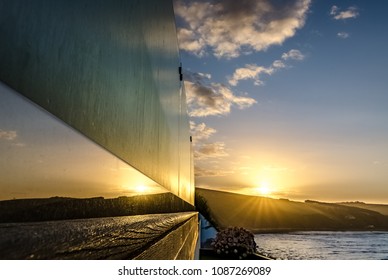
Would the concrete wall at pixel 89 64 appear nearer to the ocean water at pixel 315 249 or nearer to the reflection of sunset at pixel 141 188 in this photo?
the reflection of sunset at pixel 141 188

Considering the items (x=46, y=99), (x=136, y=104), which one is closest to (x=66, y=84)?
(x=46, y=99)

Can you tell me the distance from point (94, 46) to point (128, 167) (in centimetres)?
21

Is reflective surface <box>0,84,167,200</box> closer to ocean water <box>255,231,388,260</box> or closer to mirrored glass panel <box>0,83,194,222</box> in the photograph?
mirrored glass panel <box>0,83,194,222</box>

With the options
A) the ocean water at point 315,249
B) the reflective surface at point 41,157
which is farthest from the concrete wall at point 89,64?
the ocean water at point 315,249

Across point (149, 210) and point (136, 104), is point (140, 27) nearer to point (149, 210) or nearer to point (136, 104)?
point (136, 104)

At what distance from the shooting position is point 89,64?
0.54m

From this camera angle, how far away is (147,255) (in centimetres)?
62

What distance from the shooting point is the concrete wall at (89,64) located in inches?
13.0

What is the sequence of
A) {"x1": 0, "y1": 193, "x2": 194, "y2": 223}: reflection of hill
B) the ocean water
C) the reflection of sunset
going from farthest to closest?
the ocean water, the reflection of sunset, {"x1": 0, "y1": 193, "x2": 194, "y2": 223}: reflection of hill

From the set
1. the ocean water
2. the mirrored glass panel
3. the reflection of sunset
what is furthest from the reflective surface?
the ocean water

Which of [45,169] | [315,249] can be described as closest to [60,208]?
[45,169]

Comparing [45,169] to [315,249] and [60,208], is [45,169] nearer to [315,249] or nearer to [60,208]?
[60,208]

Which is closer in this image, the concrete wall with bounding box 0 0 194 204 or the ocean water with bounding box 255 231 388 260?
the concrete wall with bounding box 0 0 194 204

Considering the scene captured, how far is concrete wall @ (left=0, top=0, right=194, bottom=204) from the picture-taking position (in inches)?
13.0
